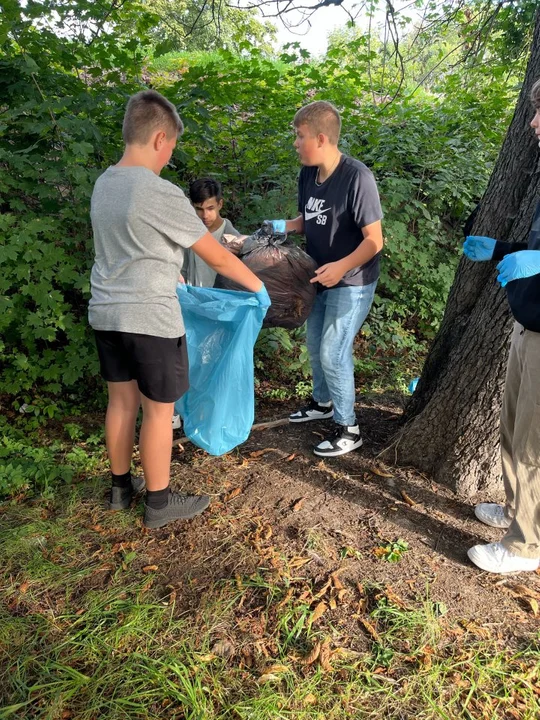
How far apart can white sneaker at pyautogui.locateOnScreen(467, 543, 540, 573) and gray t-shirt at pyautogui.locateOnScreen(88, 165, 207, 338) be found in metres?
1.58

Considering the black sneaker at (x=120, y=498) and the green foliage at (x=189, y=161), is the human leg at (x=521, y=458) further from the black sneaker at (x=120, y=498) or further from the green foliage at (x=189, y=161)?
the green foliage at (x=189, y=161)

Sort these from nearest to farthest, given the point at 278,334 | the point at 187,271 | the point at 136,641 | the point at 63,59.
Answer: the point at 136,641 < the point at 187,271 < the point at 63,59 < the point at 278,334

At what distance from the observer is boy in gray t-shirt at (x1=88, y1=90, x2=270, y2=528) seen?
70.5 inches

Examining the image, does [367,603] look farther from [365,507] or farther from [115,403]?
[115,403]

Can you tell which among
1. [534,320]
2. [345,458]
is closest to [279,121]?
[345,458]

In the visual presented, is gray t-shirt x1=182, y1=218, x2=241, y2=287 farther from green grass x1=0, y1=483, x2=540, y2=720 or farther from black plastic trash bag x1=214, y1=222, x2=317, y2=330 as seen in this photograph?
green grass x1=0, y1=483, x2=540, y2=720

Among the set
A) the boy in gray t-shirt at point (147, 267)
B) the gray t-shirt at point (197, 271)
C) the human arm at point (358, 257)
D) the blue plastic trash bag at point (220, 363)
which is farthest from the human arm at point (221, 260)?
the gray t-shirt at point (197, 271)

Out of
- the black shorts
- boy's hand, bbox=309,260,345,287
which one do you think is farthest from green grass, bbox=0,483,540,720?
boy's hand, bbox=309,260,345,287

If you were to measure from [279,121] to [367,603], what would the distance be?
4.24 meters

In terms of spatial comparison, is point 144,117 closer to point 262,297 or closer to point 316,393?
point 262,297

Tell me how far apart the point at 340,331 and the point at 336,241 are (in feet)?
1.60

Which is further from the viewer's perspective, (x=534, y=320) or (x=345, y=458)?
(x=345, y=458)

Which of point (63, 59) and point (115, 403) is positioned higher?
point (63, 59)

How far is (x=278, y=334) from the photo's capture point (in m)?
3.79
